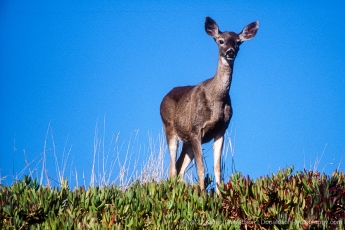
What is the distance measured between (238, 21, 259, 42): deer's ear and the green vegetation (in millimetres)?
3637

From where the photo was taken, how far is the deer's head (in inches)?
346

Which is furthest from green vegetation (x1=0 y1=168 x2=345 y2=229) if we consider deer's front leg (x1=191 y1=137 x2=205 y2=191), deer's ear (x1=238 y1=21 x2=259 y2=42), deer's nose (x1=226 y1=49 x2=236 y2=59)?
deer's ear (x1=238 y1=21 x2=259 y2=42)

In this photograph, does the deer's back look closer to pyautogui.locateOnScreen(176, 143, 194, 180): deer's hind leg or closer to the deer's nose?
pyautogui.locateOnScreen(176, 143, 194, 180): deer's hind leg

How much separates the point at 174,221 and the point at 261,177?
155cm

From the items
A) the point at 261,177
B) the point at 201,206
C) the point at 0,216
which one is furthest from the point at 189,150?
the point at 0,216

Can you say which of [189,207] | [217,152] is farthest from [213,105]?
[189,207]

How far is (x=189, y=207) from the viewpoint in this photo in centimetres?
566

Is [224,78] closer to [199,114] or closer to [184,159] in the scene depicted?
[199,114]

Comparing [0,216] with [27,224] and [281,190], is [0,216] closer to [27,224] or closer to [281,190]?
[27,224]

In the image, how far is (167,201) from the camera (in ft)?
20.6

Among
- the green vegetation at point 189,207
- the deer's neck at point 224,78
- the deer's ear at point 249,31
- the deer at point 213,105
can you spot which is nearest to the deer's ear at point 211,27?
the deer at point 213,105

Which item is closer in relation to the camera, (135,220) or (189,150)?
(135,220)

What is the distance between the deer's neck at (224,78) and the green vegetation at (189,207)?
2.76m

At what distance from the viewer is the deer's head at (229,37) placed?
8.80 m
